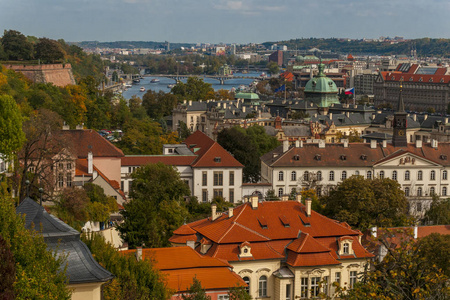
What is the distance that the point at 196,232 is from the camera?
36.1m

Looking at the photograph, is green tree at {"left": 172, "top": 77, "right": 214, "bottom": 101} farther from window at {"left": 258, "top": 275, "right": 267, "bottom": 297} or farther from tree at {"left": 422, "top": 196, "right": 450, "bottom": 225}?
window at {"left": 258, "top": 275, "right": 267, "bottom": 297}

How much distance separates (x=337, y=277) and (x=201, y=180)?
89.1 ft

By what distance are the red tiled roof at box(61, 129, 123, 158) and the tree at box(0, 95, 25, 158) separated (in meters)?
15.3

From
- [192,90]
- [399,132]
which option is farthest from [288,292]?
[192,90]

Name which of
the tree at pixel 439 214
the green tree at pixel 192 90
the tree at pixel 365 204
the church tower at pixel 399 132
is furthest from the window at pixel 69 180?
the green tree at pixel 192 90

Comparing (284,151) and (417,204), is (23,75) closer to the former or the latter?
(284,151)

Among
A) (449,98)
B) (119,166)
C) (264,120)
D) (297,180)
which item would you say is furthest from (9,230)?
(449,98)

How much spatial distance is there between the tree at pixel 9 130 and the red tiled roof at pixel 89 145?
1526cm

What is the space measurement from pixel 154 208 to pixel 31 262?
24887 millimetres

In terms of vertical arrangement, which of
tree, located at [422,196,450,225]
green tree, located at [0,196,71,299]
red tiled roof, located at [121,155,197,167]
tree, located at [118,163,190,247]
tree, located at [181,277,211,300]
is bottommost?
tree, located at [422,196,450,225]

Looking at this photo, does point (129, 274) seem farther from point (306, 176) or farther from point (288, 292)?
point (306, 176)

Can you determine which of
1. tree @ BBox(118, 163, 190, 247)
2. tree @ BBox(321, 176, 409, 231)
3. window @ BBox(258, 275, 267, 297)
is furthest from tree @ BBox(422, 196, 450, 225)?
window @ BBox(258, 275, 267, 297)

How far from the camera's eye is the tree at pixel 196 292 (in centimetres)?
2610

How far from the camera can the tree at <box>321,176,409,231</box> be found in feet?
150
